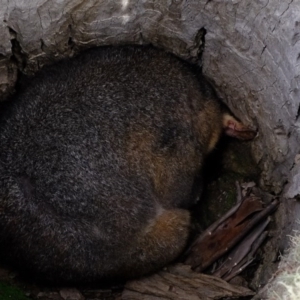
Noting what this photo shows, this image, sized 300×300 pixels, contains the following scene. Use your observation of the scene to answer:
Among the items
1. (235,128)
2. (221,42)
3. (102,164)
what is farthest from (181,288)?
(221,42)

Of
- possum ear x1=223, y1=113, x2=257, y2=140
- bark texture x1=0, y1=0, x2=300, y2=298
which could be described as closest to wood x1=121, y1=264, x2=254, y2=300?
bark texture x1=0, y1=0, x2=300, y2=298

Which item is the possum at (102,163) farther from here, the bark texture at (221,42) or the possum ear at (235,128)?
the possum ear at (235,128)

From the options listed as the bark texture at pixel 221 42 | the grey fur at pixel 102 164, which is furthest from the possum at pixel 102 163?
the bark texture at pixel 221 42

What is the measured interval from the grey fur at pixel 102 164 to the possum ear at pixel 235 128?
26 centimetres

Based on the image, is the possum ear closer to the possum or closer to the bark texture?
the bark texture

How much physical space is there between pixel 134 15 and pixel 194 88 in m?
0.59

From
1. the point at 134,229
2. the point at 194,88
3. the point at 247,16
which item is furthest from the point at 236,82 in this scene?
the point at 134,229

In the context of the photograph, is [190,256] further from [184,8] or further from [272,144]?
[184,8]

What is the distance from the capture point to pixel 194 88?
4.26m

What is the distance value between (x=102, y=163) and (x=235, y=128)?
1028mm

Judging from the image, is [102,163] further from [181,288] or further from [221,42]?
[221,42]

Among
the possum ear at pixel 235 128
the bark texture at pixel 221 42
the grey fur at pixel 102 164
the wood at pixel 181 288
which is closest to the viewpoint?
the bark texture at pixel 221 42

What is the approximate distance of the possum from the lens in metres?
3.81

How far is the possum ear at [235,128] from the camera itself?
4.41m
